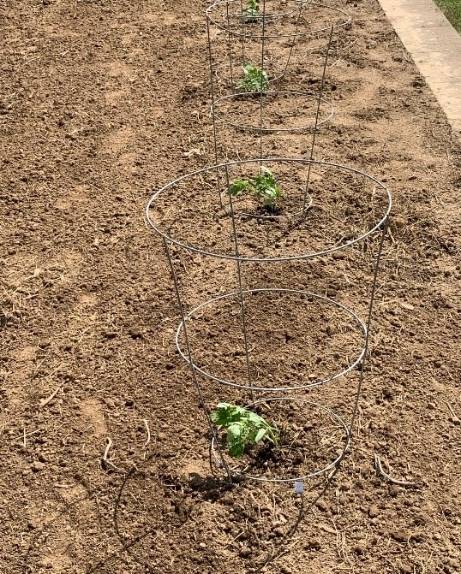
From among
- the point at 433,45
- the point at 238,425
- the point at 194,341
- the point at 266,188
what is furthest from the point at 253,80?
the point at 238,425

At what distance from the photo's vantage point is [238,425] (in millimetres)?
2758

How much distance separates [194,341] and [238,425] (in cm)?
93

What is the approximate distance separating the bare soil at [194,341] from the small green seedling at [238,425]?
232 mm

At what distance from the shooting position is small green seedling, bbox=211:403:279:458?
8.98 feet

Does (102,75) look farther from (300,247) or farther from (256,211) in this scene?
(300,247)

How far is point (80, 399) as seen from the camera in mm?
3375

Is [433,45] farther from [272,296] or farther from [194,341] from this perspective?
[194,341]

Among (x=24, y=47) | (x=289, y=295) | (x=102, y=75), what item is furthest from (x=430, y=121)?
(x=24, y=47)

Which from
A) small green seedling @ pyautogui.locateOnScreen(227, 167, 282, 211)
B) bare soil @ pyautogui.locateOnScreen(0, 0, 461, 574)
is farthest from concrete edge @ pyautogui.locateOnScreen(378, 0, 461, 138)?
small green seedling @ pyautogui.locateOnScreen(227, 167, 282, 211)

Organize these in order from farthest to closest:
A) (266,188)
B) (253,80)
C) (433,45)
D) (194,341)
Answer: (433,45) < (253,80) < (266,188) < (194,341)

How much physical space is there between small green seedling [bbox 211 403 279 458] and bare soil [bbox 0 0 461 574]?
232 mm

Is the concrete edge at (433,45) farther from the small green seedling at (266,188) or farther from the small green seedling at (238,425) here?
the small green seedling at (238,425)

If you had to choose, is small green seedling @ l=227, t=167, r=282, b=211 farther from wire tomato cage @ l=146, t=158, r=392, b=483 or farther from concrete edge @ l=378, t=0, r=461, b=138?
concrete edge @ l=378, t=0, r=461, b=138

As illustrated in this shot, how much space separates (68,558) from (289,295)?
180 centimetres
